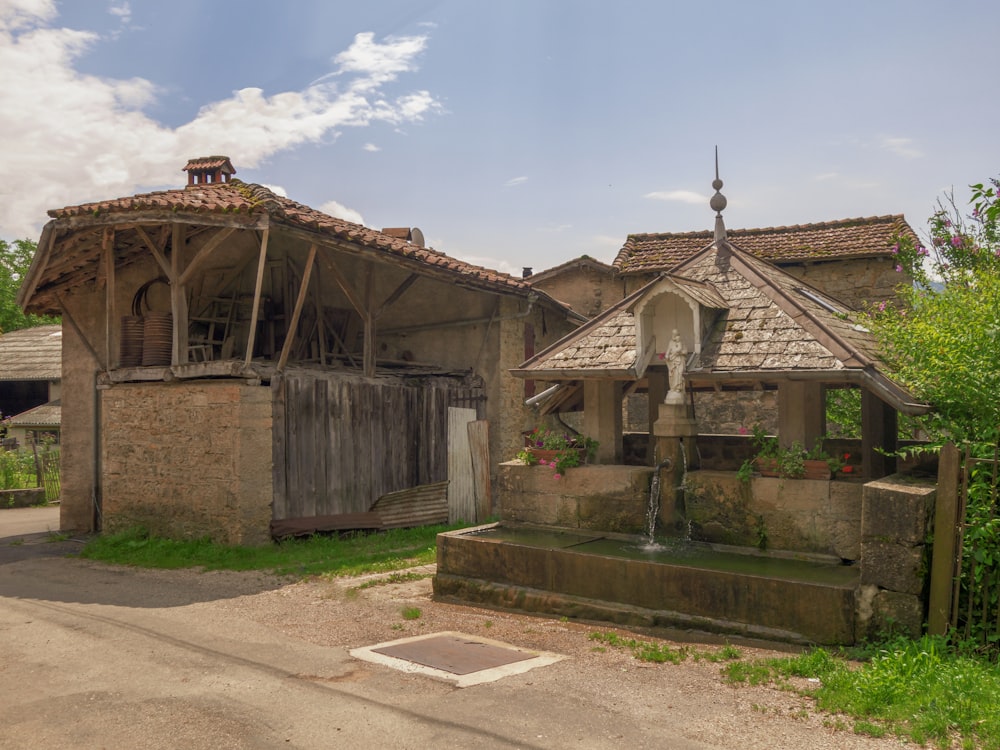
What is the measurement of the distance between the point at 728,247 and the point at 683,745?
232 inches

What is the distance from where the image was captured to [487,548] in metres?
7.77

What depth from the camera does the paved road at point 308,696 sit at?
4.39 meters

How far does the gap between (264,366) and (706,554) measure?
21.4ft

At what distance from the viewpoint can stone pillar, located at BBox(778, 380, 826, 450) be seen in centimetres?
742

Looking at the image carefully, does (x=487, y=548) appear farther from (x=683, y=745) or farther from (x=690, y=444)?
(x=683, y=745)

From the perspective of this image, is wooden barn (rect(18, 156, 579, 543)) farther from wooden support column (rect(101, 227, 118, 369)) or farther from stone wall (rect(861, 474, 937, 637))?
stone wall (rect(861, 474, 937, 637))

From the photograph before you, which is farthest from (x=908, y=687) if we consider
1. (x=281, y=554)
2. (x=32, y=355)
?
(x=32, y=355)

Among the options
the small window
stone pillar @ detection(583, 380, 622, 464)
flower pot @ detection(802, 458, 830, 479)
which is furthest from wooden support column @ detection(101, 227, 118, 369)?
flower pot @ detection(802, 458, 830, 479)

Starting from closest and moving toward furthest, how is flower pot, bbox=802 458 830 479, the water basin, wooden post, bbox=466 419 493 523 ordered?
the water basin
flower pot, bbox=802 458 830 479
wooden post, bbox=466 419 493 523

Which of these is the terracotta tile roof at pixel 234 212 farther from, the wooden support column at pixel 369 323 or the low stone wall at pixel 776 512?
the low stone wall at pixel 776 512

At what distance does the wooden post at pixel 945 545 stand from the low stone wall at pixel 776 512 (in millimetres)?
1051

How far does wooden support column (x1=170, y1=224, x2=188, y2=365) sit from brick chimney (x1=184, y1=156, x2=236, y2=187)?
3941 mm

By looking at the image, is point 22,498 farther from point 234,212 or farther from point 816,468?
point 816,468

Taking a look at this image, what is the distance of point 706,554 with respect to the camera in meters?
7.15
